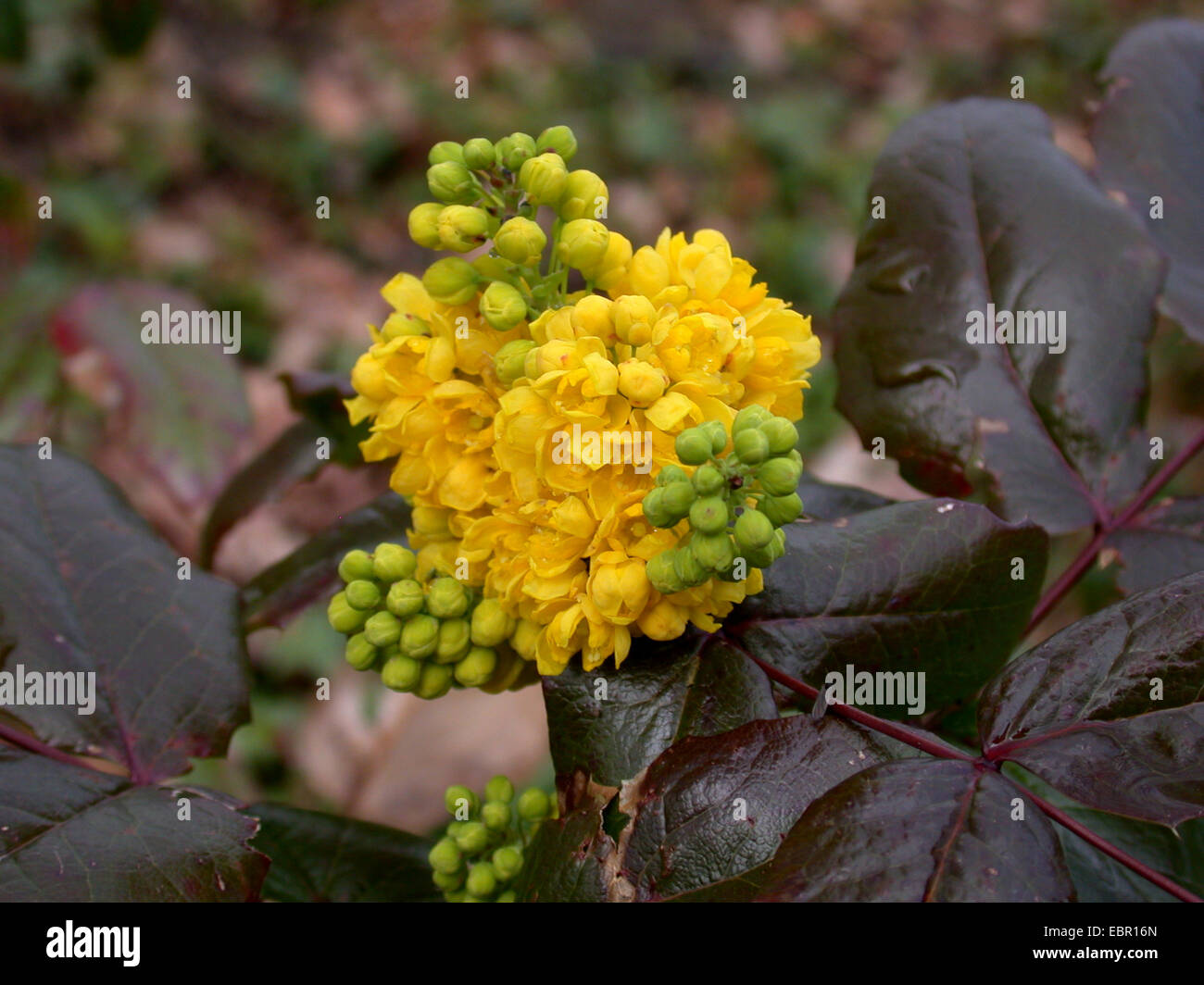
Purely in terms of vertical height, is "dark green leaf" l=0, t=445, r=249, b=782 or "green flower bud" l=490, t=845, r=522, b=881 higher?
"dark green leaf" l=0, t=445, r=249, b=782

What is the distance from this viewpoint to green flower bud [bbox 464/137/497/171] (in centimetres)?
118

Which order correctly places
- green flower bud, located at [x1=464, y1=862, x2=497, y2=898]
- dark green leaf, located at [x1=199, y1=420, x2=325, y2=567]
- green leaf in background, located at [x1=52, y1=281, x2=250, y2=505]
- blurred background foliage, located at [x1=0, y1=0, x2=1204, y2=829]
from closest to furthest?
green flower bud, located at [x1=464, y1=862, x2=497, y2=898]
dark green leaf, located at [x1=199, y1=420, x2=325, y2=567]
green leaf in background, located at [x1=52, y1=281, x2=250, y2=505]
blurred background foliage, located at [x1=0, y1=0, x2=1204, y2=829]

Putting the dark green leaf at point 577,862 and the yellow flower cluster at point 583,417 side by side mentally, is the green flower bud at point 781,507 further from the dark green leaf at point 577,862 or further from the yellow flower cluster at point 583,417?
the dark green leaf at point 577,862

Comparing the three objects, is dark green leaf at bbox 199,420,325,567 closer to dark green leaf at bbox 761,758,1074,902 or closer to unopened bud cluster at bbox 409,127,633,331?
unopened bud cluster at bbox 409,127,633,331

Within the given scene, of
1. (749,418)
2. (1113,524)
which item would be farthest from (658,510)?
(1113,524)

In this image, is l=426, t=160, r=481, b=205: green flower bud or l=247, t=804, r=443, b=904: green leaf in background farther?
l=247, t=804, r=443, b=904: green leaf in background

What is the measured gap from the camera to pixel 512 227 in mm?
1137

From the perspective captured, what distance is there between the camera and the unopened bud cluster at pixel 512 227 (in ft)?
3.75

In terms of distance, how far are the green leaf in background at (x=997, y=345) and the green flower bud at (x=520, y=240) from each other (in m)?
0.57

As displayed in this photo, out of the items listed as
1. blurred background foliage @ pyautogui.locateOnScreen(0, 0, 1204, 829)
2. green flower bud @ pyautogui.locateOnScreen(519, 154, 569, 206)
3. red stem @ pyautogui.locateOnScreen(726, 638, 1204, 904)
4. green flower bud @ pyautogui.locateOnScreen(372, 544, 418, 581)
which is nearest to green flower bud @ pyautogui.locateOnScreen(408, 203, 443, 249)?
green flower bud @ pyautogui.locateOnScreen(519, 154, 569, 206)

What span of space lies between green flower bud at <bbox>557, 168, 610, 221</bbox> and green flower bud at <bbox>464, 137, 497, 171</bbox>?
0.09 meters

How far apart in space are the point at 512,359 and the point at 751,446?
0.27m

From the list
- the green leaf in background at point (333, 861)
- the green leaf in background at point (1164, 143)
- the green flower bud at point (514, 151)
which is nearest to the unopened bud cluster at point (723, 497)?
the green flower bud at point (514, 151)
